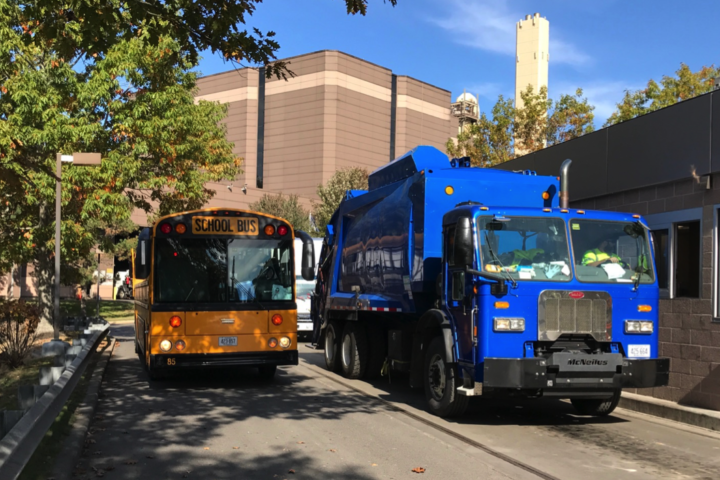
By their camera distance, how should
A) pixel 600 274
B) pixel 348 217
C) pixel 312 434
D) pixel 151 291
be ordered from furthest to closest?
pixel 348 217, pixel 151 291, pixel 600 274, pixel 312 434

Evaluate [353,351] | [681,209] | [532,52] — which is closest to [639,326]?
[681,209]

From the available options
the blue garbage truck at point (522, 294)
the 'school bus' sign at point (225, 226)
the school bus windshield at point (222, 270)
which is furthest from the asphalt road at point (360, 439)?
the 'school bus' sign at point (225, 226)

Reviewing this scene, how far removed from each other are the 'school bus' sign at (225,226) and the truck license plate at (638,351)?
6.31m

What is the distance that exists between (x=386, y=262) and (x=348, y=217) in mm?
3002

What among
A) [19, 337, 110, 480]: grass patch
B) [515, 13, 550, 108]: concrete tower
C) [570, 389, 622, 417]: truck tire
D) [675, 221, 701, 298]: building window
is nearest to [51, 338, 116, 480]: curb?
[19, 337, 110, 480]: grass patch

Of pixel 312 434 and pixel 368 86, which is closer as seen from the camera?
pixel 312 434

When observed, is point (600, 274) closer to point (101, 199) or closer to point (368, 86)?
point (101, 199)

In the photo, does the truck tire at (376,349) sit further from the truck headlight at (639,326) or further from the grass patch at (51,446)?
the truck headlight at (639,326)

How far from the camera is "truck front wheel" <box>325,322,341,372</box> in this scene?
1476cm

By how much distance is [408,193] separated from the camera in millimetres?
11023

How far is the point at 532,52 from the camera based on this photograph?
65.1 m

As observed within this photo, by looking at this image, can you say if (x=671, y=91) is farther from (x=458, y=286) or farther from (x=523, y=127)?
(x=458, y=286)

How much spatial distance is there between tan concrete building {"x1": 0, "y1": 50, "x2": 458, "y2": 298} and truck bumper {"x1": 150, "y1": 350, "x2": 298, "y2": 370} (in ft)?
231

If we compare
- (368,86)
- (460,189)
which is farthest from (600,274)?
(368,86)
